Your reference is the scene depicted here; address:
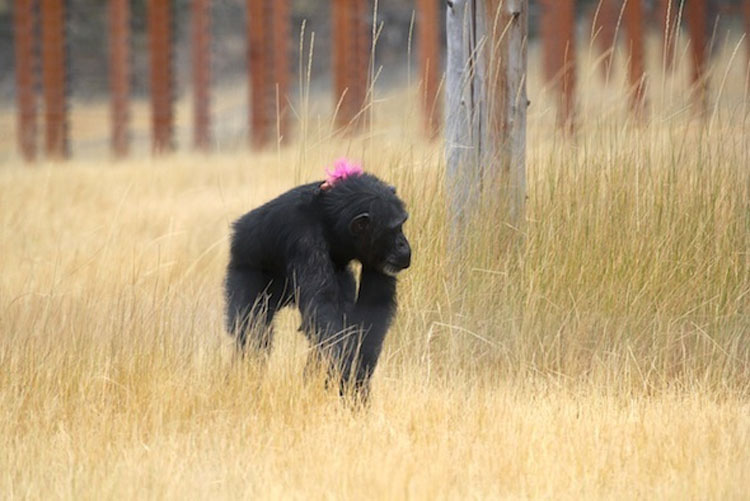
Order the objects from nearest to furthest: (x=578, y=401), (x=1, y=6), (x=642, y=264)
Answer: (x=578, y=401), (x=642, y=264), (x=1, y=6)

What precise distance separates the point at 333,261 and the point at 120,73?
12687mm

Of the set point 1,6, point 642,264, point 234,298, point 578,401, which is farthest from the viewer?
point 1,6

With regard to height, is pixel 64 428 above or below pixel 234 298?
below

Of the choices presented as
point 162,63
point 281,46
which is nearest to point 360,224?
point 281,46

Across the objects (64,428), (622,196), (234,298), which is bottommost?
(64,428)

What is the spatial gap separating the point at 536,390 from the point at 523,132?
55.1 inches

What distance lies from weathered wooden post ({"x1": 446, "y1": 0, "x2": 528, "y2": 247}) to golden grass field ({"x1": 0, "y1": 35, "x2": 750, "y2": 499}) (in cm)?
13

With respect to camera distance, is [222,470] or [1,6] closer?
[222,470]

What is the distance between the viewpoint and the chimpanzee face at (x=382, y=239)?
4.35 meters

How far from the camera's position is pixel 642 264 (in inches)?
204

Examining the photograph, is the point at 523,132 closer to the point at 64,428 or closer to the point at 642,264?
the point at 642,264

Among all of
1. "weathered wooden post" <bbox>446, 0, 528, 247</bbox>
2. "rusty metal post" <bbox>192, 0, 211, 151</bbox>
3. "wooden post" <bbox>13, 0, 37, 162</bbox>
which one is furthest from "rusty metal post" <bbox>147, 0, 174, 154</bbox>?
"weathered wooden post" <bbox>446, 0, 528, 247</bbox>

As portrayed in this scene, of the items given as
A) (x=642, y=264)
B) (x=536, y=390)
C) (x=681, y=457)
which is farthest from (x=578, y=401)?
(x=642, y=264)

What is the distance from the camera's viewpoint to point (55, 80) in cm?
1557
